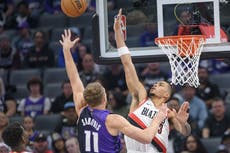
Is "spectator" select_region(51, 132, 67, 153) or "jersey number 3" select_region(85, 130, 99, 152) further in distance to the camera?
"spectator" select_region(51, 132, 67, 153)

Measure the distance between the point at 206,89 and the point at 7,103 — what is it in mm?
3293

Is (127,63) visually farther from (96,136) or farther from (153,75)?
(153,75)

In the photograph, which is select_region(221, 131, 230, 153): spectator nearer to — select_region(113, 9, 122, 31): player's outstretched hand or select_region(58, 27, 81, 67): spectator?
select_region(113, 9, 122, 31): player's outstretched hand

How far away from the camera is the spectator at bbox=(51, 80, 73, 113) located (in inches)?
471

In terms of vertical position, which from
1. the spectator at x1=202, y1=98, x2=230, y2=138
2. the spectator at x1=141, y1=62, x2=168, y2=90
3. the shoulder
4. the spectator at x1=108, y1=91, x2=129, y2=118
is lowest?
the spectator at x1=202, y1=98, x2=230, y2=138

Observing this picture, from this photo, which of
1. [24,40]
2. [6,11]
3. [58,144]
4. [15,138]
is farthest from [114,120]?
[6,11]

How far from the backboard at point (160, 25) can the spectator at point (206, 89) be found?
3.00 m

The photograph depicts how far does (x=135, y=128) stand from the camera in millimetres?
6828

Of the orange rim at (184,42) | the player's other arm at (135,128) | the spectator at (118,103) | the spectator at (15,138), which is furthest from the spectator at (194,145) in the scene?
the spectator at (15,138)

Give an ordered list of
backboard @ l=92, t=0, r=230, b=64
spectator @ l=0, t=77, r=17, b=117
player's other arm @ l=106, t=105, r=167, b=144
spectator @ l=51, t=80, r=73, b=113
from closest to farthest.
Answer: player's other arm @ l=106, t=105, r=167, b=144 → backboard @ l=92, t=0, r=230, b=64 → spectator @ l=51, t=80, r=73, b=113 → spectator @ l=0, t=77, r=17, b=117

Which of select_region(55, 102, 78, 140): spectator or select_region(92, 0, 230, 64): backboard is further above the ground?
select_region(92, 0, 230, 64): backboard

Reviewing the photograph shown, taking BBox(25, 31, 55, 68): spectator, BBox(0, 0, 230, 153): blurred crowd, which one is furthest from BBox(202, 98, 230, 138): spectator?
BBox(25, 31, 55, 68): spectator

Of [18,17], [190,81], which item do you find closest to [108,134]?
[190,81]

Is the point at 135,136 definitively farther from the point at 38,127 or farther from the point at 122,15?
the point at 38,127
